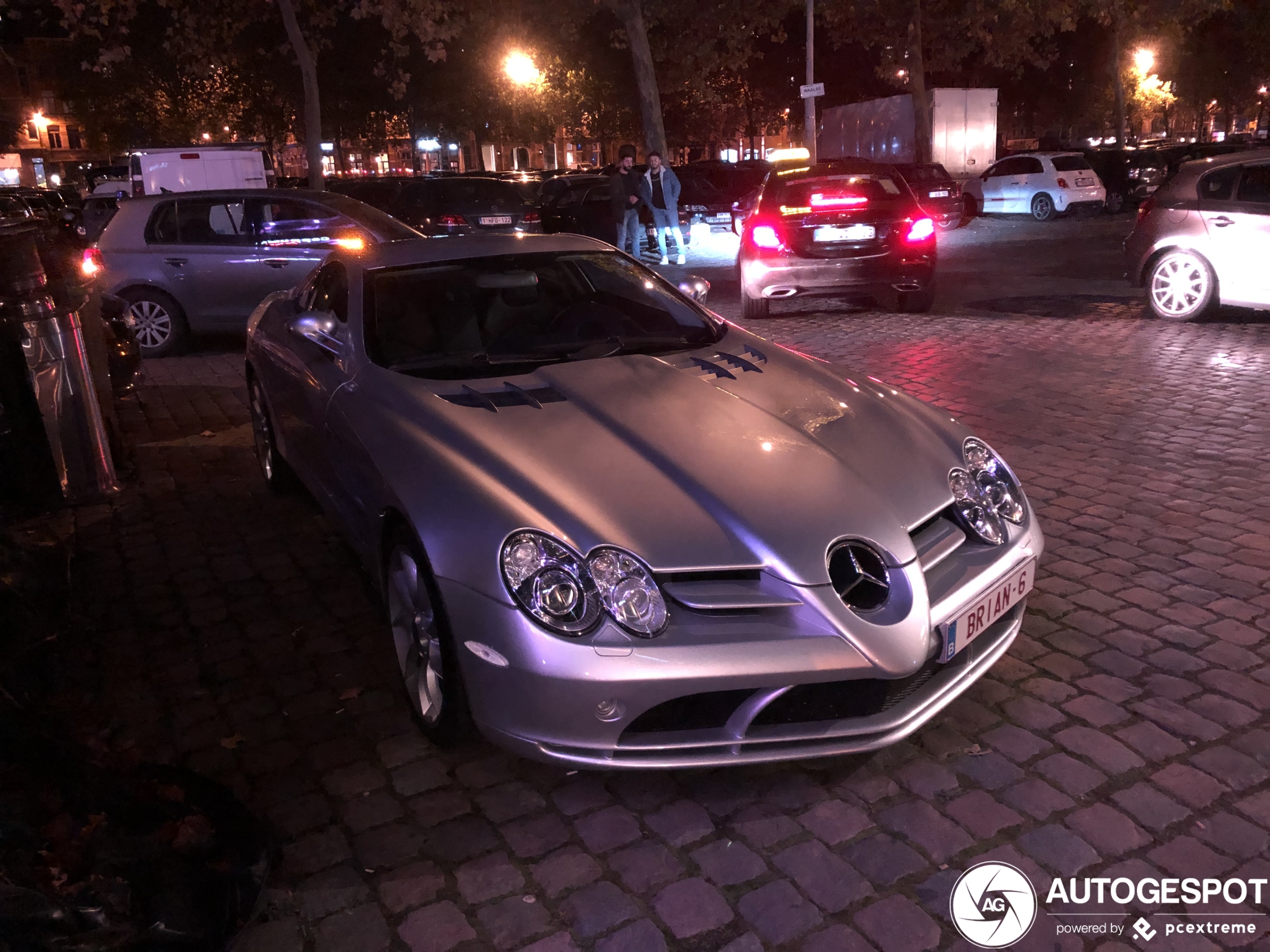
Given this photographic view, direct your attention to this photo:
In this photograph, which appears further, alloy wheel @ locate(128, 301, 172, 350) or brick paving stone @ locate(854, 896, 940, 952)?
alloy wheel @ locate(128, 301, 172, 350)

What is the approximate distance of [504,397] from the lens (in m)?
3.79

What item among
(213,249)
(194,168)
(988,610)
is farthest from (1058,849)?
(194,168)

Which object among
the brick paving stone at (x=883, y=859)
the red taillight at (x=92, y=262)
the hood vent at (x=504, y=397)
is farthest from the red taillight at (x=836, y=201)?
the brick paving stone at (x=883, y=859)

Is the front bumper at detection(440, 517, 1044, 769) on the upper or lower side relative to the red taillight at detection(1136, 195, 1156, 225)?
lower

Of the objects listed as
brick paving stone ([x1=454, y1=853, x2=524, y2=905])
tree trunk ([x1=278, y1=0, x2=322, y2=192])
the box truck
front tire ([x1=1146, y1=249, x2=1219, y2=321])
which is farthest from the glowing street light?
brick paving stone ([x1=454, y1=853, x2=524, y2=905])

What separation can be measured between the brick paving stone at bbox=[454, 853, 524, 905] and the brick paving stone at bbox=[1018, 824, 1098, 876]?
141 centimetres

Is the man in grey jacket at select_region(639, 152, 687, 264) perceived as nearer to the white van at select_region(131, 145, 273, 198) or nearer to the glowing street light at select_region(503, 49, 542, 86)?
the white van at select_region(131, 145, 273, 198)

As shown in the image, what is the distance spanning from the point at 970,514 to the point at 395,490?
1888mm

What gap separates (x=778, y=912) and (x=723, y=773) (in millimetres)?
634

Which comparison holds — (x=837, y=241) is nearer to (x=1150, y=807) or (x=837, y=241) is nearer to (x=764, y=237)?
(x=764, y=237)

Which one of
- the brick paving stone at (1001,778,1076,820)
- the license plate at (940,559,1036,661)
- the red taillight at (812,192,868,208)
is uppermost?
the red taillight at (812,192,868,208)

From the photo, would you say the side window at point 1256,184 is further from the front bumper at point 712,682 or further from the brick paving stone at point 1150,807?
the front bumper at point 712,682

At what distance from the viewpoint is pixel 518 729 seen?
296cm

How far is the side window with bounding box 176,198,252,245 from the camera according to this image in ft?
34.4
